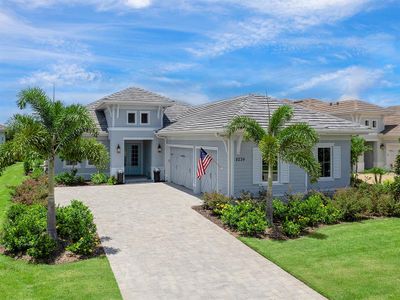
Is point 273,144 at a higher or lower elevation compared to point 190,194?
higher

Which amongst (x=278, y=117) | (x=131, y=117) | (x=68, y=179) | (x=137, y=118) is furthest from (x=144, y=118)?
(x=278, y=117)

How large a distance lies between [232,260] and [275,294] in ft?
7.41

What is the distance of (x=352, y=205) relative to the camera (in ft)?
47.6

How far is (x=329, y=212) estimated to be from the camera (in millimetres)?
14375

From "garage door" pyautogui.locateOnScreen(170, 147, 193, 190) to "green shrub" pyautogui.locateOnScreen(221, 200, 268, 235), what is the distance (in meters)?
7.83

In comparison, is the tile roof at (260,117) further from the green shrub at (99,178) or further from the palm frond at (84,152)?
the green shrub at (99,178)

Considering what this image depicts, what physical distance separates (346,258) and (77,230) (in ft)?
24.4

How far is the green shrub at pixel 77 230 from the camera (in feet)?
35.0

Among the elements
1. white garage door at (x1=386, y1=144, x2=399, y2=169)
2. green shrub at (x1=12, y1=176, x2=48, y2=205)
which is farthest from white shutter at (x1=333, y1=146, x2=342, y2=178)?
white garage door at (x1=386, y1=144, x2=399, y2=169)

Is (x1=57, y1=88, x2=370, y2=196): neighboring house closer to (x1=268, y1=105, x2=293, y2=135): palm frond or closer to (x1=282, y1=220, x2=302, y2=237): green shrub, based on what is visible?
(x1=268, y1=105, x2=293, y2=135): palm frond

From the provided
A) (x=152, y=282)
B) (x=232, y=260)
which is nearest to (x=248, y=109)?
(x=232, y=260)

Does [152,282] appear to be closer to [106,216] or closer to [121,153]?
[106,216]

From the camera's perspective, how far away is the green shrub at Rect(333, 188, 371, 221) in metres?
14.5

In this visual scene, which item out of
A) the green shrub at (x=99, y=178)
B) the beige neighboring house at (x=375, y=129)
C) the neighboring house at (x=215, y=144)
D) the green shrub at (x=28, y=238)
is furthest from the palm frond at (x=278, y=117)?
the beige neighboring house at (x=375, y=129)
